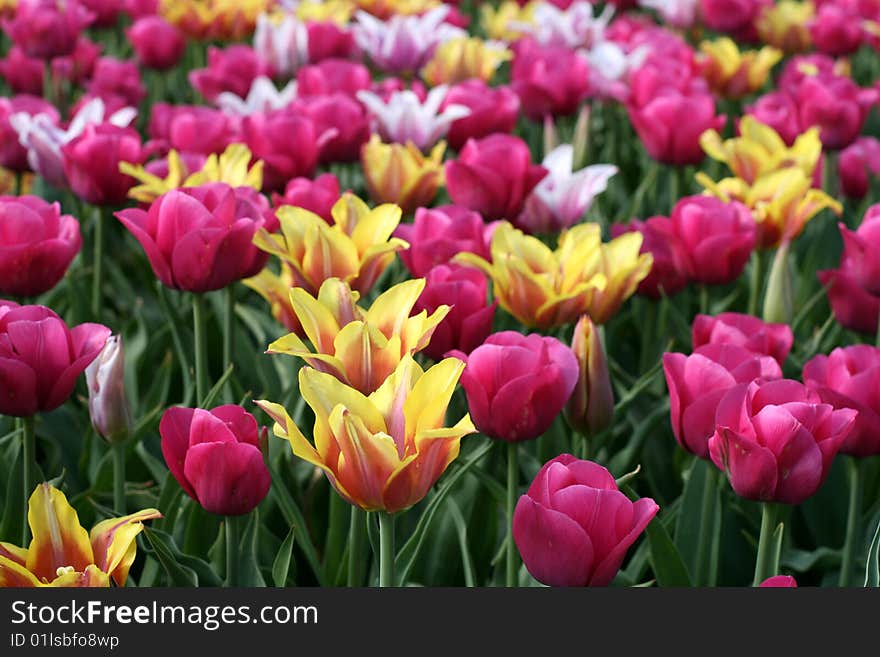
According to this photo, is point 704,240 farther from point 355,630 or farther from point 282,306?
point 355,630

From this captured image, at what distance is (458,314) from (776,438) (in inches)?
19.2

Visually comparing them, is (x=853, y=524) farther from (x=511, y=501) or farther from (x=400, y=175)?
(x=400, y=175)

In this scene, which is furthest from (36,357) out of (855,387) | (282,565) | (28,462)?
(855,387)

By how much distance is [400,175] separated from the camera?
7.84 ft

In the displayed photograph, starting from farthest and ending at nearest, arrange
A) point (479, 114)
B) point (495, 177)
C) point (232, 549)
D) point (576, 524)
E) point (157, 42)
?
point (157, 42) < point (479, 114) < point (495, 177) < point (232, 549) < point (576, 524)

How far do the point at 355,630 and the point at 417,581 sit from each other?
0.62m

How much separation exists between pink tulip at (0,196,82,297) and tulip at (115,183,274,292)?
0.13 meters

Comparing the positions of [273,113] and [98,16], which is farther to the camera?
[98,16]

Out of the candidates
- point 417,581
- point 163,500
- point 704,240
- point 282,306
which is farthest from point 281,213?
point 704,240

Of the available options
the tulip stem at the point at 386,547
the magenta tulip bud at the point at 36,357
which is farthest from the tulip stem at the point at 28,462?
the tulip stem at the point at 386,547

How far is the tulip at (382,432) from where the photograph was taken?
4.00 feet

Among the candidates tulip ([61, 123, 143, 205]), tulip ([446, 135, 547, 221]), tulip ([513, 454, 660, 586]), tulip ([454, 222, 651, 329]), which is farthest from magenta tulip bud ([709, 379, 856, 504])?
tulip ([61, 123, 143, 205])

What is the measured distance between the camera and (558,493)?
122 centimetres

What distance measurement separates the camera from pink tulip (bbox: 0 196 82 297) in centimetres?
183
